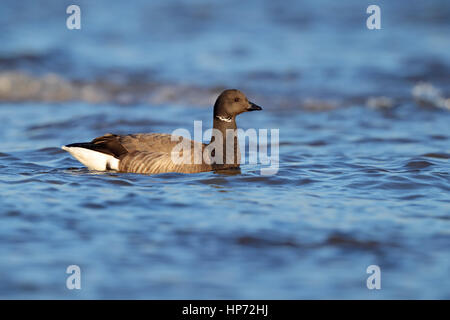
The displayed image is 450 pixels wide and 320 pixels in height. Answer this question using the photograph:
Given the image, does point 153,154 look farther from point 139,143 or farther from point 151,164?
point 139,143

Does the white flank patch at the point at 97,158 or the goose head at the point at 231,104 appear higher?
the goose head at the point at 231,104

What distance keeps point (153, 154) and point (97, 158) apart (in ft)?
2.63

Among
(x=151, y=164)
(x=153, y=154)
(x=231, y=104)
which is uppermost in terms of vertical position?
(x=231, y=104)

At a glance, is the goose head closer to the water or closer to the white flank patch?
the water

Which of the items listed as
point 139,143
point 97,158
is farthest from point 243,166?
point 97,158

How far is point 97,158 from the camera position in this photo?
29.4ft

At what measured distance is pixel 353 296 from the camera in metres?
5.30

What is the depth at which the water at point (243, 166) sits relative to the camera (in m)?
5.70

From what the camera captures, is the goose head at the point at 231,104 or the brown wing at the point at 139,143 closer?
the brown wing at the point at 139,143

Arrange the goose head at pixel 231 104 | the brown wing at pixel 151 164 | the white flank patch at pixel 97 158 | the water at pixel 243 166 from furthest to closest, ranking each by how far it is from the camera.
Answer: the goose head at pixel 231 104 < the white flank patch at pixel 97 158 < the brown wing at pixel 151 164 < the water at pixel 243 166

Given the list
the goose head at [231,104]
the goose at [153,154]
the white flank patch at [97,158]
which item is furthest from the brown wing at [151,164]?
the goose head at [231,104]

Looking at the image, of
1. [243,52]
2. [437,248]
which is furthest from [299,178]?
[243,52]

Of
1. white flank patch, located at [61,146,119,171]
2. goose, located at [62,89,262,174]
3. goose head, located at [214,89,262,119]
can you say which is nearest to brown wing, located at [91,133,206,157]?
goose, located at [62,89,262,174]

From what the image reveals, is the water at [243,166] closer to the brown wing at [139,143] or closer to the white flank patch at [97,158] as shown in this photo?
the white flank patch at [97,158]
